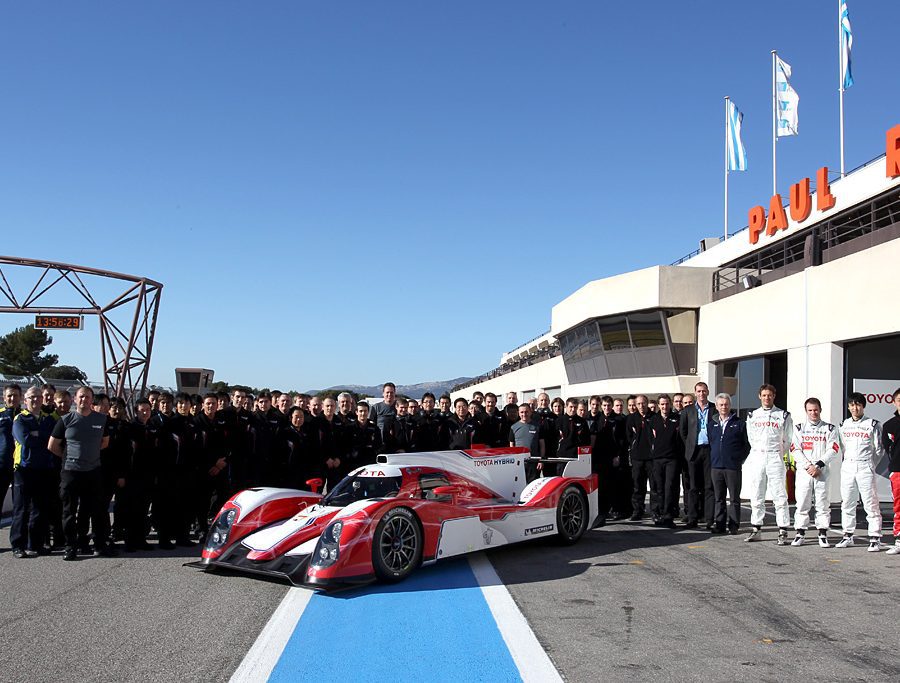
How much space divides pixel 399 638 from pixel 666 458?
6.62 m

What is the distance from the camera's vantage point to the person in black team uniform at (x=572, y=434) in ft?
38.6

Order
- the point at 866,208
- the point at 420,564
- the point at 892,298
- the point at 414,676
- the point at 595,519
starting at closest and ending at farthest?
the point at 414,676, the point at 420,564, the point at 595,519, the point at 892,298, the point at 866,208

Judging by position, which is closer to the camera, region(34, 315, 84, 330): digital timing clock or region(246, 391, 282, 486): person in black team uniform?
region(246, 391, 282, 486): person in black team uniform

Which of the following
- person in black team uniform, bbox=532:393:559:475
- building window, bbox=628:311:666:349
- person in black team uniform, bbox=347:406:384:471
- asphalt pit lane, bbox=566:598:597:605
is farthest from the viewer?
building window, bbox=628:311:666:349

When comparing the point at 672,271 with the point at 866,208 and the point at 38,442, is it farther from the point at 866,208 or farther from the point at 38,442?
the point at 38,442

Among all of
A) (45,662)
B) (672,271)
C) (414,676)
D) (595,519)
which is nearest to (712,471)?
(595,519)

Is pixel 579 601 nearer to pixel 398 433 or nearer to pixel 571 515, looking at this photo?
pixel 571 515

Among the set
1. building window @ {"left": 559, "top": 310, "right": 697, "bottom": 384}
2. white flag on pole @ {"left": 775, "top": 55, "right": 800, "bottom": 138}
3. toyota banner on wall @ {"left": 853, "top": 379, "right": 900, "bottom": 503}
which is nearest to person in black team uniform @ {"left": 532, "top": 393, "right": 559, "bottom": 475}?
toyota banner on wall @ {"left": 853, "top": 379, "right": 900, "bottom": 503}

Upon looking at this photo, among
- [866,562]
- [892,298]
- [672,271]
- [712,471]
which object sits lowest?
[866,562]

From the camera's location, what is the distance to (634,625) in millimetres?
5746

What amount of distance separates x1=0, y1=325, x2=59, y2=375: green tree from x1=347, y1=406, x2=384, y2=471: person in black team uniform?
79.1 metres

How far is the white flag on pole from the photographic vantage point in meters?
26.3

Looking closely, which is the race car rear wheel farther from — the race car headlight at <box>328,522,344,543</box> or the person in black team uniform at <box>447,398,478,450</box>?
the race car headlight at <box>328,522,344,543</box>

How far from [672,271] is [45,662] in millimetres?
24201
